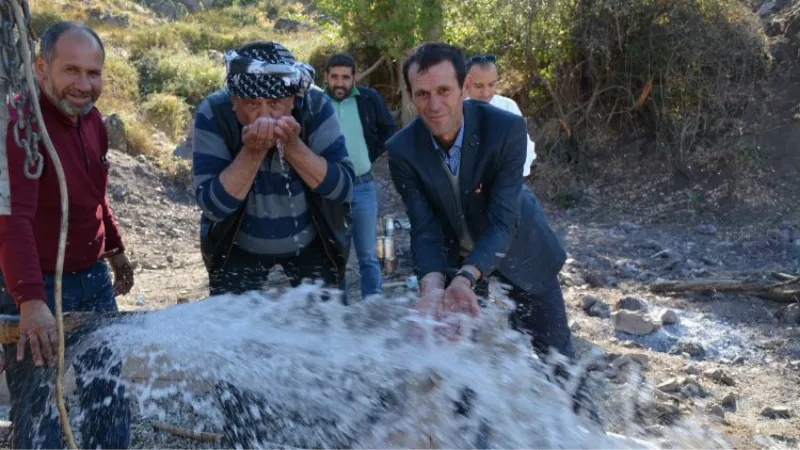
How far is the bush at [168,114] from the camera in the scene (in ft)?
49.3

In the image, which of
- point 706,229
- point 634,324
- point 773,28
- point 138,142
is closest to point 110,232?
point 634,324

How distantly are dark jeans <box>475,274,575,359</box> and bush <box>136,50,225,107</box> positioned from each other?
14.5m

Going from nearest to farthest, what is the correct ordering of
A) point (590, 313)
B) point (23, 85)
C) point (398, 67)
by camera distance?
point (23, 85) → point (590, 313) → point (398, 67)

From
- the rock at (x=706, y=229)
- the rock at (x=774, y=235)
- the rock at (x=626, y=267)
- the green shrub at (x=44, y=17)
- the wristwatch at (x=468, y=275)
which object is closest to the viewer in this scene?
the wristwatch at (x=468, y=275)

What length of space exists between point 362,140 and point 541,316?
2.87 metres

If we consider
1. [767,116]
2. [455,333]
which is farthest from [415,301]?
[767,116]

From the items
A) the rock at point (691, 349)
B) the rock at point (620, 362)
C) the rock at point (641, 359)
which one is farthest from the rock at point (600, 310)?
the rock at point (620, 362)

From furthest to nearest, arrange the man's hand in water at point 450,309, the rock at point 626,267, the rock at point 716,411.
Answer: the rock at point 626,267
the rock at point 716,411
the man's hand in water at point 450,309

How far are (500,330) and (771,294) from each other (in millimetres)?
4628

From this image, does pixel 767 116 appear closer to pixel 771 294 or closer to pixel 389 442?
pixel 771 294

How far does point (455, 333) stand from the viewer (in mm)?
2963

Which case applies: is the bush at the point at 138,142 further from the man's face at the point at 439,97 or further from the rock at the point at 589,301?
the man's face at the point at 439,97

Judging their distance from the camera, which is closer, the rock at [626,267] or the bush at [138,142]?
the rock at [626,267]

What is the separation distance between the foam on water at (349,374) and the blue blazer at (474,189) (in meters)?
0.23
